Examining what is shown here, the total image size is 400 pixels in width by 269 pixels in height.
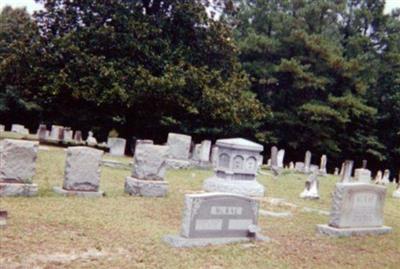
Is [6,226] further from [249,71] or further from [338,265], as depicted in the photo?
[249,71]

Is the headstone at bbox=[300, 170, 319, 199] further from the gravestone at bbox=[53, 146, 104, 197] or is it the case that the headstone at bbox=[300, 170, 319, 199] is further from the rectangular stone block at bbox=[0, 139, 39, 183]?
the rectangular stone block at bbox=[0, 139, 39, 183]

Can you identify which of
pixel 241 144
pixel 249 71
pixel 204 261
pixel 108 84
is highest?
pixel 249 71

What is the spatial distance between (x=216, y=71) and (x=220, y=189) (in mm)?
10057

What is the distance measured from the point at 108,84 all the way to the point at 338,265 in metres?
15.7

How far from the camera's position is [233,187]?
50.9 ft

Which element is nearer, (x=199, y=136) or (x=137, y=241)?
(x=137, y=241)

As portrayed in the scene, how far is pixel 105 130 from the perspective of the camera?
37125 mm

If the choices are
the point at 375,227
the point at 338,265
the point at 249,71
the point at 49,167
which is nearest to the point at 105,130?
the point at 249,71

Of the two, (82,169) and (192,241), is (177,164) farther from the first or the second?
(192,241)

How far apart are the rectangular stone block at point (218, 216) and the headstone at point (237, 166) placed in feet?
21.0

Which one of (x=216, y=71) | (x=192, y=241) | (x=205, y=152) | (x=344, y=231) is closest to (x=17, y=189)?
(x=192, y=241)

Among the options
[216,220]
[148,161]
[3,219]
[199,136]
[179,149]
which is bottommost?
[3,219]

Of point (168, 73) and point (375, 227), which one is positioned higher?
point (168, 73)

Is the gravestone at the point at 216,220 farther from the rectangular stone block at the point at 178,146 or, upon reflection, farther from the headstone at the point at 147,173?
the rectangular stone block at the point at 178,146
